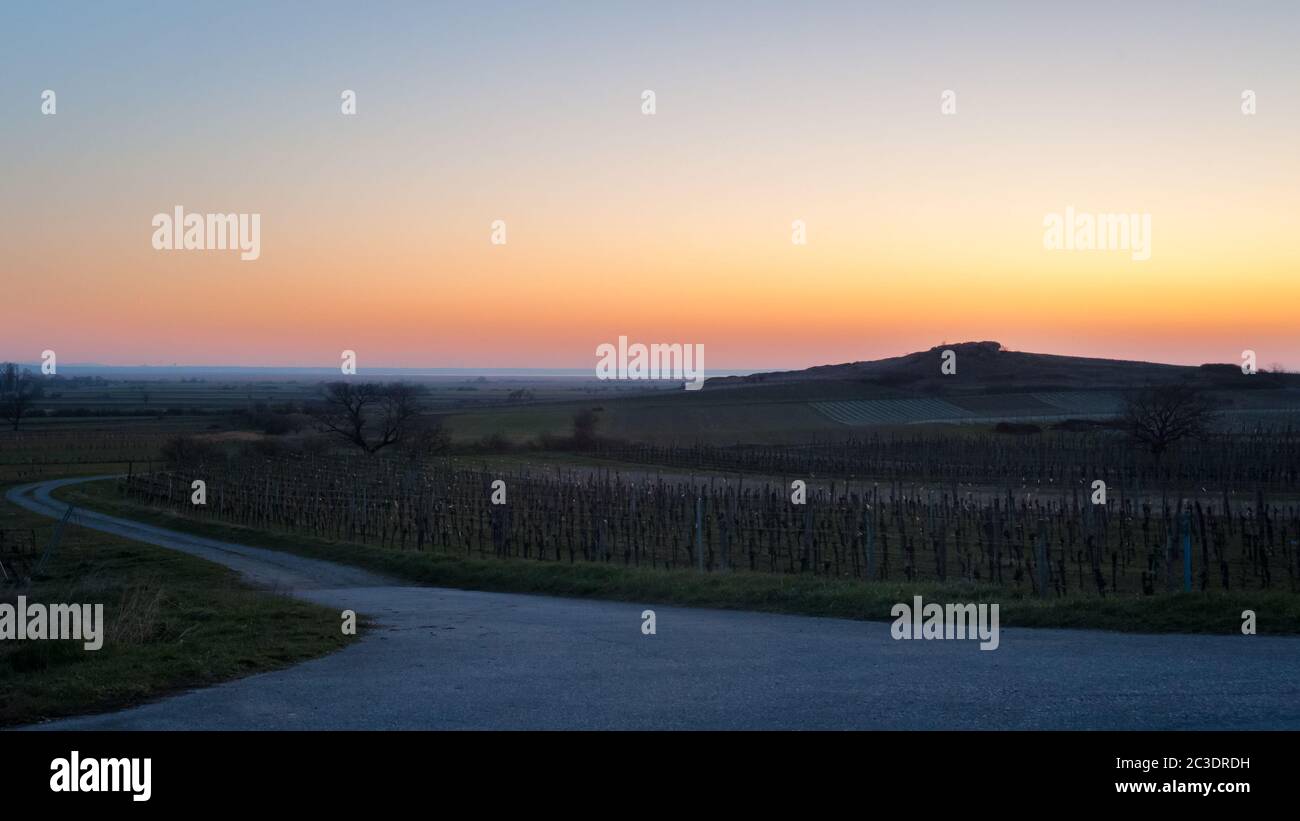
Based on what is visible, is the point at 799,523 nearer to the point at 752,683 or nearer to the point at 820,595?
the point at 820,595

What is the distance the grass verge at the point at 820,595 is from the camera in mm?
13117

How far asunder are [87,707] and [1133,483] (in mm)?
47589

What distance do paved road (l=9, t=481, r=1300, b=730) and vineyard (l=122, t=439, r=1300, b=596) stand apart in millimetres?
5844

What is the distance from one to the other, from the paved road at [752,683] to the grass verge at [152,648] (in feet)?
1.58

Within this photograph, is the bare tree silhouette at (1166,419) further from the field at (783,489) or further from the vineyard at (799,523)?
the vineyard at (799,523)

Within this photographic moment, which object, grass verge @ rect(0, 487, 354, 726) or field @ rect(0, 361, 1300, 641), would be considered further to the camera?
field @ rect(0, 361, 1300, 641)

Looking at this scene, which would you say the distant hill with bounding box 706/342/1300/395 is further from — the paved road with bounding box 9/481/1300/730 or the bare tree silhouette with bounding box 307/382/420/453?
the paved road with bounding box 9/481/1300/730

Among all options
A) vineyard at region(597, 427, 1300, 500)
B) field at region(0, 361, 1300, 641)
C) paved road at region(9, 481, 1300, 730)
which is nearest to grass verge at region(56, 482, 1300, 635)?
field at region(0, 361, 1300, 641)

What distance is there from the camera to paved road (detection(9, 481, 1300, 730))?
845cm

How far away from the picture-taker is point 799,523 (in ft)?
111

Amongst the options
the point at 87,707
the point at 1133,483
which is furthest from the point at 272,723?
the point at 1133,483

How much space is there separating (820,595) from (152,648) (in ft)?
30.4

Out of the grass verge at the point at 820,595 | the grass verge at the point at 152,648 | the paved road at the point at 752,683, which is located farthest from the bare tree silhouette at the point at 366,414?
the paved road at the point at 752,683
